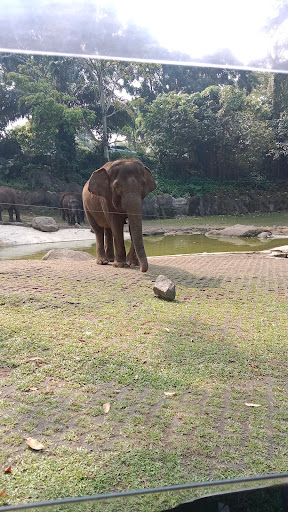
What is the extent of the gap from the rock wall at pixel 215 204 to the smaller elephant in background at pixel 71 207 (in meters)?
3.49

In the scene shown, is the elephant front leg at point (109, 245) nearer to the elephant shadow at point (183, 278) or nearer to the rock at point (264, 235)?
the elephant shadow at point (183, 278)

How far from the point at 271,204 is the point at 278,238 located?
9.37 metres

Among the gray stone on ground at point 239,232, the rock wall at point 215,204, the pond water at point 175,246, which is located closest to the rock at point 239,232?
the gray stone on ground at point 239,232

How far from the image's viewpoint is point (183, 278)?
6430 mm

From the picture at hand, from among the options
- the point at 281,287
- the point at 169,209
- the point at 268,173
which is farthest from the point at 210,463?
the point at 268,173

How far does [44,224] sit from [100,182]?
6.74 metres

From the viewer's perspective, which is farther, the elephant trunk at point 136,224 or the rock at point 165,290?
the elephant trunk at point 136,224

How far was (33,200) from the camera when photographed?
16484mm

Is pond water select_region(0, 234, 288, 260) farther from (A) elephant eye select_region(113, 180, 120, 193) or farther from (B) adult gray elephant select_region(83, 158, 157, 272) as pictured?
(A) elephant eye select_region(113, 180, 120, 193)

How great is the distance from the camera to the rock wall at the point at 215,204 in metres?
20.1

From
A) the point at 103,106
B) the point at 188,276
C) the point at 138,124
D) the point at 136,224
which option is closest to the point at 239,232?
the point at 103,106

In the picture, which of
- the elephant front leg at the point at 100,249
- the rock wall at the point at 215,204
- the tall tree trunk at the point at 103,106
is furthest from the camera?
the rock wall at the point at 215,204

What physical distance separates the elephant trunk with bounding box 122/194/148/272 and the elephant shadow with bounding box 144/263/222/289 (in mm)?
270

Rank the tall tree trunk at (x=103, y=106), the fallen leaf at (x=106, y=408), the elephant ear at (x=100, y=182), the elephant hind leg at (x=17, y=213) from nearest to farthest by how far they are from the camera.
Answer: the fallen leaf at (x=106, y=408), the elephant ear at (x=100, y=182), the elephant hind leg at (x=17, y=213), the tall tree trunk at (x=103, y=106)
